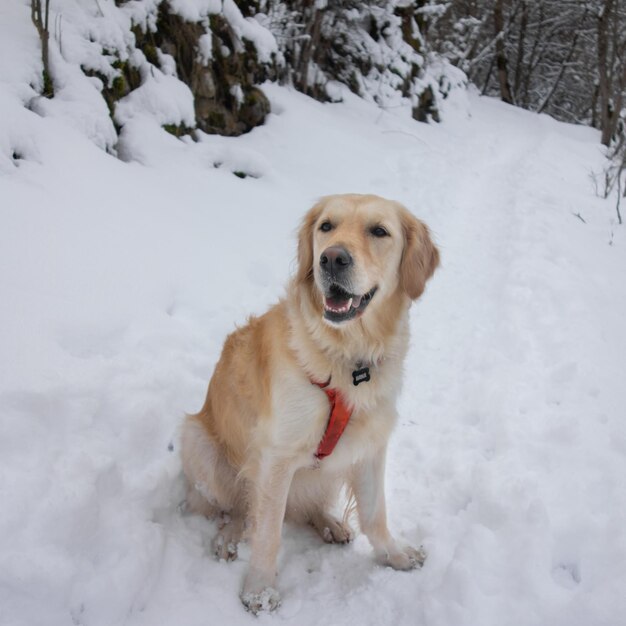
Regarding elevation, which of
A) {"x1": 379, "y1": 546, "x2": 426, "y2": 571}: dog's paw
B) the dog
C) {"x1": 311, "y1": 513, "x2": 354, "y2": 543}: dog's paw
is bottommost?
{"x1": 311, "y1": 513, "x2": 354, "y2": 543}: dog's paw

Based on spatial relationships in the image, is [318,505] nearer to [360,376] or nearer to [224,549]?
[224,549]

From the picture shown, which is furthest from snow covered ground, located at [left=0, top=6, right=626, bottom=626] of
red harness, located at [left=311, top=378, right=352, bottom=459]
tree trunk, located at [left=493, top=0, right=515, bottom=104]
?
tree trunk, located at [left=493, top=0, right=515, bottom=104]

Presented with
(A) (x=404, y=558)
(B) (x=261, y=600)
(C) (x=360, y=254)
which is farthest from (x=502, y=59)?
(B) (x=261, y=600)

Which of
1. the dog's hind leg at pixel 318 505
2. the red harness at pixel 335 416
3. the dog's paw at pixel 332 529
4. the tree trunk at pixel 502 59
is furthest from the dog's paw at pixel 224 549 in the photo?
the tree trunk at pixel 502 59

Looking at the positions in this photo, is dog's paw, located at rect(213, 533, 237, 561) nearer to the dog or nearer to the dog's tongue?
the dog

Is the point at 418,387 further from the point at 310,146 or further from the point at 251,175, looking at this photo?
the point at 310,146

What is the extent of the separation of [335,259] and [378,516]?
126 centimetres

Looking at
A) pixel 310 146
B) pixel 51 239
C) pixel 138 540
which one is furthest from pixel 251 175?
pixel 138 540

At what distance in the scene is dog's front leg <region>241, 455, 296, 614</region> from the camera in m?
2.12

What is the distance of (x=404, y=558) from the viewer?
7.68 feet

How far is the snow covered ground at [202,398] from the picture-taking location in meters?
2.00

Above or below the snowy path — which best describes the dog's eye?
above

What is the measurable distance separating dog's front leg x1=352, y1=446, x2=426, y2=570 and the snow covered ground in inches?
2.4

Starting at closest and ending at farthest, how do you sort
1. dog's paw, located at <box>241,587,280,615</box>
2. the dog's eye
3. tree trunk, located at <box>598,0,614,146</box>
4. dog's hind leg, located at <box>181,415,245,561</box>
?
1. dog's paw, located at <box>241,587,280,615</box>
2. the dog's eye
3. dog's hind leg, located at <box>181,415,245,561</box>
4. tree trunk, located at <box>598,0,614,146</box>
